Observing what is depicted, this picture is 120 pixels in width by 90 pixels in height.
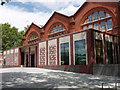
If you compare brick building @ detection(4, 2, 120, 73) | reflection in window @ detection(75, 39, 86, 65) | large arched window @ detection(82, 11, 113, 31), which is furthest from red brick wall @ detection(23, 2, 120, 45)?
reflection in window @ detection(75, 39, 86, 65)

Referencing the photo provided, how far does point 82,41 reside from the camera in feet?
62.1

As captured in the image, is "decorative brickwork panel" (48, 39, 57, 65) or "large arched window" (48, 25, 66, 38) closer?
"decorative brickwork panel" (48, 39, 57, 65)

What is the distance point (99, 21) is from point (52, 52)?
31.6ft

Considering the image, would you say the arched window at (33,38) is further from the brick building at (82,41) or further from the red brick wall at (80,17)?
the brick building at (82,41)

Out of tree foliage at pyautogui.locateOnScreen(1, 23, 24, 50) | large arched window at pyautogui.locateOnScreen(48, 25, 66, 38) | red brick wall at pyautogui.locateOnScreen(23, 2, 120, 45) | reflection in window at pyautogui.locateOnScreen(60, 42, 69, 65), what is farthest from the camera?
tree foliage at pyautogui.locateOnScreen(1, 23, 24, 50)

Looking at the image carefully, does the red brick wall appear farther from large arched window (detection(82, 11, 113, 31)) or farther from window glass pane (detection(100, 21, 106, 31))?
window glass pane (detection(100, 21, 106, 31))

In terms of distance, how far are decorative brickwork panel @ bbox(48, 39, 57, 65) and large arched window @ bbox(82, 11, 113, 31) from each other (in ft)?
23.4

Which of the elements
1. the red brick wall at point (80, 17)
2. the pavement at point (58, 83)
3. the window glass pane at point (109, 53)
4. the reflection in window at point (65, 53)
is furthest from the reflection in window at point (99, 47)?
the pavement at point (58, 83)

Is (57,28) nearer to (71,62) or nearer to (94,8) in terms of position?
(94,8)

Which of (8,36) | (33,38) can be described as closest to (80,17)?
(33,38)

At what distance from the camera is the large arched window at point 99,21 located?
23.7m

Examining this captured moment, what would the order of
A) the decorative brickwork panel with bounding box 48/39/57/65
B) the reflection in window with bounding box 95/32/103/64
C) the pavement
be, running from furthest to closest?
1. the decorative brickwork panel with bounding box 48/39/57/65
2. the reflection in window with bounding box 95/32/103/64
3. the pavement

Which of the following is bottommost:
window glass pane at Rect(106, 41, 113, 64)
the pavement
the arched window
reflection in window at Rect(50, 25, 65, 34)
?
the pavement

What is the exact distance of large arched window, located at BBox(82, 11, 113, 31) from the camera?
77.8 ft
